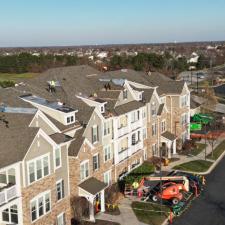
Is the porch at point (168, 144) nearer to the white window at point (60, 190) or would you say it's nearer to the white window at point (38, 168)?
the white window at point (60, 190)

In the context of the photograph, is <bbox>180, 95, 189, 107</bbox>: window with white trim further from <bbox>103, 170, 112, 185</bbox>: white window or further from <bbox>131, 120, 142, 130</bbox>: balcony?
<bbox>103, 170, 112, 185</bbox>: white window

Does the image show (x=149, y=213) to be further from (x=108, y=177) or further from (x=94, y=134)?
(x=94, y=134)

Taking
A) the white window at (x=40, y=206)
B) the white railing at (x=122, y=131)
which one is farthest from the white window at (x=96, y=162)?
the white window at (x=40, y=206)

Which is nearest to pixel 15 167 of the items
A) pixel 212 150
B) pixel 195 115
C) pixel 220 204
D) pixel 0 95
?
pixel 0 95

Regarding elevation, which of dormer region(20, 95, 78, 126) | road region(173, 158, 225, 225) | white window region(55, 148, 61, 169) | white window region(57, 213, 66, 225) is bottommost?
road region(173, 158, 225, 225)

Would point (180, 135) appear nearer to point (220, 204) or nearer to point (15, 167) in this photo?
point (220, 204)

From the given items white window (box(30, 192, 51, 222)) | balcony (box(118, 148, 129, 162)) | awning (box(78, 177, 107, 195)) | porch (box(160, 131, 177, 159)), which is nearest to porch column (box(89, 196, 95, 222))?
awning (box(78, 177, 107, 195))
